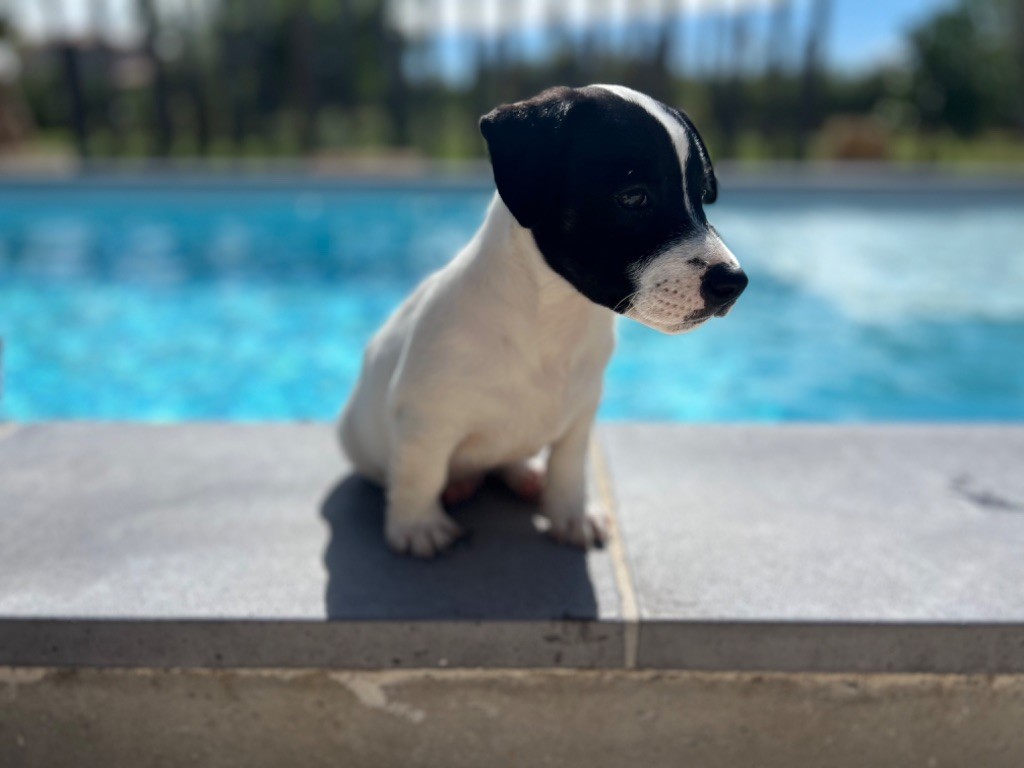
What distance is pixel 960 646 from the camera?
5.66 feet

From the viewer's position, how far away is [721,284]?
4.94ft

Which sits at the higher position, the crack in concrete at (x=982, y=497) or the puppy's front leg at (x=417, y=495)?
the puppy's front leg at (x=417, y=495)

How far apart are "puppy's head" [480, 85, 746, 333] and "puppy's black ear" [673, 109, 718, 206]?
0.05 meters

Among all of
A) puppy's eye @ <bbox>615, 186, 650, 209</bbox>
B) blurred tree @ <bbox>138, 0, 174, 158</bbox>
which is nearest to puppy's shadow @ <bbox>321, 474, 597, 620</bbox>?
puppy's eye @ <bbox>615, 186, 650, 209</bbox>

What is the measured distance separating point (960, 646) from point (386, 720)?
1144mm

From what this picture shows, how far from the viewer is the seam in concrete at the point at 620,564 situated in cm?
174

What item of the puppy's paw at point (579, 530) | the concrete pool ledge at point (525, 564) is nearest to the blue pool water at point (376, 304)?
the concrete pool ledge at point (525, 564)

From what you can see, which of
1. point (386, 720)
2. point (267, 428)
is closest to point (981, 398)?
point (267, 428)

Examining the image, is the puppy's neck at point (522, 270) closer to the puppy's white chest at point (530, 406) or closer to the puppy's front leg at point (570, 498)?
the puppy's white chest at point (530, 406)

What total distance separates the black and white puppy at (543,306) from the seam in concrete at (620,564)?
0.07 metres

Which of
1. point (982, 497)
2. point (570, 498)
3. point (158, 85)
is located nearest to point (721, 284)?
point (570, 498)

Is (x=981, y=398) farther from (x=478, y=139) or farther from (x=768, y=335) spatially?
(x=478, y=139)

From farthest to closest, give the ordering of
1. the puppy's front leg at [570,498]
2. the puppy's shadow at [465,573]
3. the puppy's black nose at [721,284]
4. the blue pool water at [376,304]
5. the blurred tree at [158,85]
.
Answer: the blurred tree at [158,85] → the blue pool water at [376,304] → the puppy's front leg at [570,498] → the puppy's shadow at [465,573] → the puppy's black nose at [721,284]

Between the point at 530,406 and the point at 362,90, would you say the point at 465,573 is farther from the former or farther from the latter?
the point at 362,90
